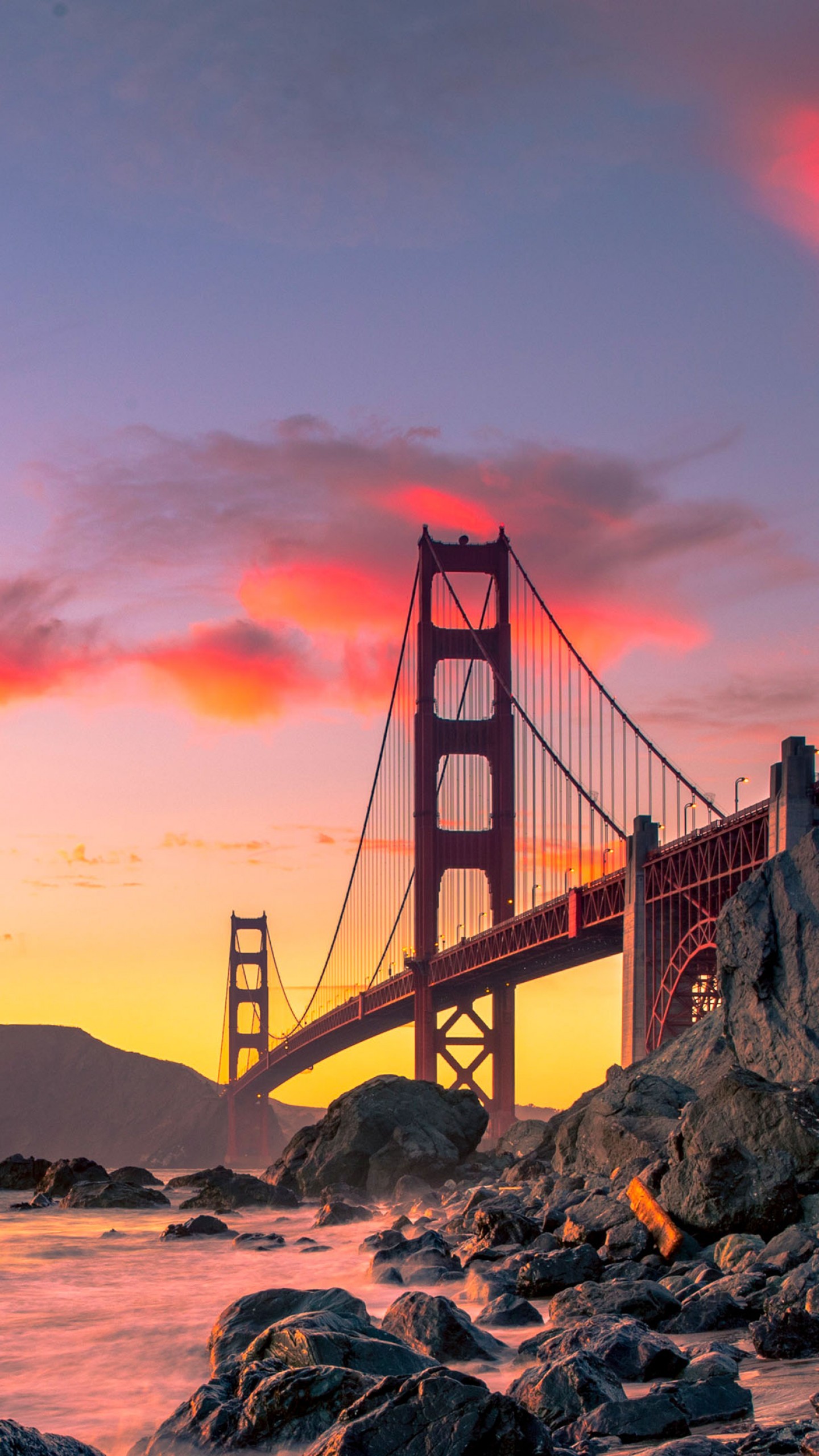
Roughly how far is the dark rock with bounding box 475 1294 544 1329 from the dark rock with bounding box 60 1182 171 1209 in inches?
987

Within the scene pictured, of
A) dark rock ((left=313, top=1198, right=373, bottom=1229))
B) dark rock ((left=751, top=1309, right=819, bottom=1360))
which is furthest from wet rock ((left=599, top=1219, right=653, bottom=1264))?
dark rock ((left=313, top=1198, right=373, bottom=1229))

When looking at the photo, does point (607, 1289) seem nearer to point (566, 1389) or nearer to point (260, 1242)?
point (566, 1389)

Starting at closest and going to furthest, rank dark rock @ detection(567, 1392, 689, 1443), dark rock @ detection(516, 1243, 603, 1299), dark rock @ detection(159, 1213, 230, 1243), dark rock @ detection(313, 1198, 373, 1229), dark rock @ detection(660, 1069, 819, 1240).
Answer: dark rock @ detection(567, 1392, 689, 1443)
dark rock @ detection(516, 1243, 603, 1299)
dark rock @ detection(660, 1069, 819, 1240)
dark rock @ detection(159, 1213, 230, 1243)
dark rock @ detection(313, 1198, 373, 1229)

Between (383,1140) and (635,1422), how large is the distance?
29385mm

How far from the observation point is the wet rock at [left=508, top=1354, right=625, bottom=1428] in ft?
23.1

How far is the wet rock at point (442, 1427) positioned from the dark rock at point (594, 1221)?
739cm

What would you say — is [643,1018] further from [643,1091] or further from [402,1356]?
[402,1356]

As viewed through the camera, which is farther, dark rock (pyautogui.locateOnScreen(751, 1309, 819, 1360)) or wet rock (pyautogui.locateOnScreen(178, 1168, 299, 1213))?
wet rock (pyautogui.locateOnScreen(178, 1168, 299, 1213))

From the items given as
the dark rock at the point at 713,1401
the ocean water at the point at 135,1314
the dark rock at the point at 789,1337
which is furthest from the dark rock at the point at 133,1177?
the dark rock at the point at 713,1401

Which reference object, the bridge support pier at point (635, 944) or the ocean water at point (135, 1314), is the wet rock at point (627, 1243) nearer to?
the ocean water at point (135, 1314)

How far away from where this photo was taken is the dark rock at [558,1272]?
1195 cm

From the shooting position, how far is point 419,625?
64625mm

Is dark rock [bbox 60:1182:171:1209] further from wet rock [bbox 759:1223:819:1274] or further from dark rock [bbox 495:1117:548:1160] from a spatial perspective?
wet rock [bbox 759:1223:819:1274]

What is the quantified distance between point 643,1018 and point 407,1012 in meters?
26.7
